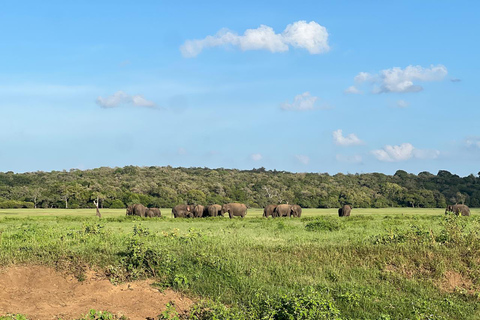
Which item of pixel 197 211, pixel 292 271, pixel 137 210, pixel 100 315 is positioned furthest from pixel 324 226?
pixel 137 210

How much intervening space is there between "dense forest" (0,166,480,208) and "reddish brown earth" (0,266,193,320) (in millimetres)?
64265

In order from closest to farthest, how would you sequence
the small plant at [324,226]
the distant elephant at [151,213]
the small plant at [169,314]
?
the small plant at [169,314] < the small plant at [324,226] < the distant elephant at [151,213]

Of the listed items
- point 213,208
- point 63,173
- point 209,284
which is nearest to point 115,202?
point 213,208

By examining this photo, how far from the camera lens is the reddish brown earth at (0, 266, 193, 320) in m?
11.1

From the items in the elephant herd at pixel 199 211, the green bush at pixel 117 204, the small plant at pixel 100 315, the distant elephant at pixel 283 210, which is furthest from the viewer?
the green bush at pixel 117 204

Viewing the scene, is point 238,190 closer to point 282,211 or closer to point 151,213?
point 282,211

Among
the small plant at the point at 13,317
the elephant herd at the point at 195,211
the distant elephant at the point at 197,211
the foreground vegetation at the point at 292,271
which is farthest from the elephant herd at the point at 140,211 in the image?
the small plant at the point at 13,317

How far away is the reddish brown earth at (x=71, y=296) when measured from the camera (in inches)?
437

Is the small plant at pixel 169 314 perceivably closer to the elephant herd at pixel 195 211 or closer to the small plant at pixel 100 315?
the small plant at pixel 100 315

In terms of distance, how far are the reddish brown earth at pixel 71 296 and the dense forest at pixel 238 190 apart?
211 feet

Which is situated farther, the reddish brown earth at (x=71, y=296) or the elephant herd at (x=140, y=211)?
the elephant herd at (x=140, y=211)

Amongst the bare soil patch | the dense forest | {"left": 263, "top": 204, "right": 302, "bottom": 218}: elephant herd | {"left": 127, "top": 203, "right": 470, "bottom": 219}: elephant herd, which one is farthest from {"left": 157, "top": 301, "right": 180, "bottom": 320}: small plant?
the dense forest

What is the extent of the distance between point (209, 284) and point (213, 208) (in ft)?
120

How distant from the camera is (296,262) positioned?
14.4 m
